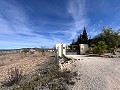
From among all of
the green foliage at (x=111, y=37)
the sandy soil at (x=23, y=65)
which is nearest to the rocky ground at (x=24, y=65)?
the sandy soil at (x=23, y=65)

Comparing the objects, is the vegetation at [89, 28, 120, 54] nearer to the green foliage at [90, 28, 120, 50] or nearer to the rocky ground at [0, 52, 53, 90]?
the green foliage at [90, 28, 120, 50]

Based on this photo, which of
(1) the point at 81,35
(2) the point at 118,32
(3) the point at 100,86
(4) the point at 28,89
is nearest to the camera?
(3) the point at 100,86

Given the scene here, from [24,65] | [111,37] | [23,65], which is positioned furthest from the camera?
[111,37]

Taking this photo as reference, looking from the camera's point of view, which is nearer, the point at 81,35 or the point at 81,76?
the point at 81,76

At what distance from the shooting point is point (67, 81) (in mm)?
9836

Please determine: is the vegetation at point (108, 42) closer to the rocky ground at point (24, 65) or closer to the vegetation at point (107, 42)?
the vegetation at point (107, 42)

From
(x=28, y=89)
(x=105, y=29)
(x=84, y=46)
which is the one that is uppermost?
(x=105, y=29)

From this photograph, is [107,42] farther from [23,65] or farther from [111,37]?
[23,65]

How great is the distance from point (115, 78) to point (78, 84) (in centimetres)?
236

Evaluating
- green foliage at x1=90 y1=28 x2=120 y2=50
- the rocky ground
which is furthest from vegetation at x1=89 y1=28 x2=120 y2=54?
the rocky ground

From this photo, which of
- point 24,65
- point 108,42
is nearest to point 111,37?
point 108,42

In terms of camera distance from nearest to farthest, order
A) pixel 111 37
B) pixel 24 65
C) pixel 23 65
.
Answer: pixel 24 65
pixel 23 65
pixel 111 37

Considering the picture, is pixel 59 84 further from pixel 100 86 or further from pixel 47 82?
pixel 100 86

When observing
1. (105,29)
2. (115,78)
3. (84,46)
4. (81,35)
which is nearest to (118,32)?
(105,29)
